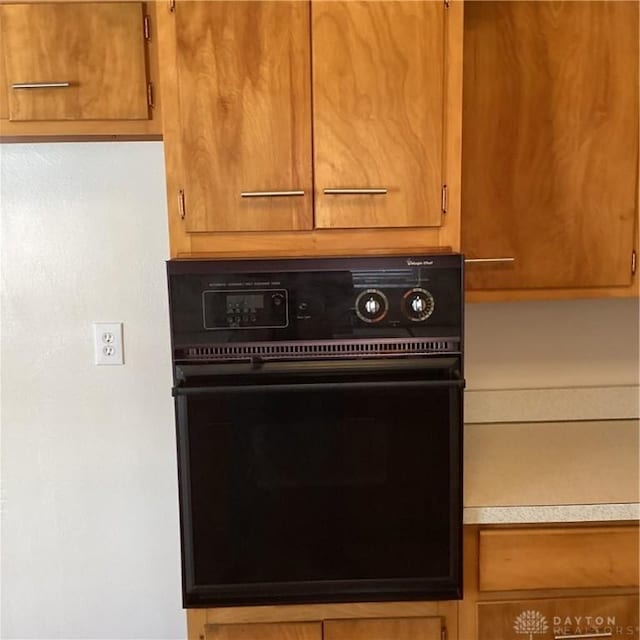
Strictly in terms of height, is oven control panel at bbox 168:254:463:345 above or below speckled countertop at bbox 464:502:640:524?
above

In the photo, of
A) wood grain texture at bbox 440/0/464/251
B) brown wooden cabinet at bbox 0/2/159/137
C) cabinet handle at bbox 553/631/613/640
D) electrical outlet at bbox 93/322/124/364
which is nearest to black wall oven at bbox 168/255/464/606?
wood grain texture at bbox 440/0/464/251

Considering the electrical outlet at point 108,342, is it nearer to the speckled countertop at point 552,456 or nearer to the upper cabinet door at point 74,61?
the upper cabinet door at point 74,61

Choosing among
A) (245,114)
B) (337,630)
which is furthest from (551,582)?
(245,114)

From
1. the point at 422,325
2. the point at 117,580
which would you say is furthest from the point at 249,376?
the point at 117,580

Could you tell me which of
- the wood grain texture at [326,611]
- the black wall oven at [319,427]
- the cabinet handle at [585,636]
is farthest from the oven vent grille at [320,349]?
the cabinet handle at [585,636]

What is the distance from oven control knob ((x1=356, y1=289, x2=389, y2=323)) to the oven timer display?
145 millimetres

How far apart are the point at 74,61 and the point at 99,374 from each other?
83 cm

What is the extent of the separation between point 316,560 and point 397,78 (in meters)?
0.99

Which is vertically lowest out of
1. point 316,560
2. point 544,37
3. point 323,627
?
point 323,627

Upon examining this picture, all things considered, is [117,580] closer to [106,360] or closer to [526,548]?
[106,360]

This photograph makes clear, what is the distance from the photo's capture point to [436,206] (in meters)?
1.40

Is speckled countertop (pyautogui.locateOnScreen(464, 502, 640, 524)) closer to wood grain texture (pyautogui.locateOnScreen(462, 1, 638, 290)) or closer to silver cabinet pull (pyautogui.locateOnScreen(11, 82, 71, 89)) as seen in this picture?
wood grain texture (pyautogui.locateOnScreen(462, 1, 638, 290))

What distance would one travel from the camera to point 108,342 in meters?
1.89

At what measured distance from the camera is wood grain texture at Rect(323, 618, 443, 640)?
1.43m
